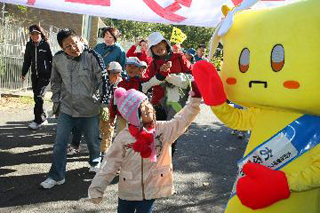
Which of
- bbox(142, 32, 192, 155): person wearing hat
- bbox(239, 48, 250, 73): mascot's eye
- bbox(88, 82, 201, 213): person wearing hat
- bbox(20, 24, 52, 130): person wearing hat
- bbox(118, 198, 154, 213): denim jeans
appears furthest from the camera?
bbox(20, 24, 52, 130): person wearing hat

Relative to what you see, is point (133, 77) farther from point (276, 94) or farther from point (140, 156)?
point (276, 94)

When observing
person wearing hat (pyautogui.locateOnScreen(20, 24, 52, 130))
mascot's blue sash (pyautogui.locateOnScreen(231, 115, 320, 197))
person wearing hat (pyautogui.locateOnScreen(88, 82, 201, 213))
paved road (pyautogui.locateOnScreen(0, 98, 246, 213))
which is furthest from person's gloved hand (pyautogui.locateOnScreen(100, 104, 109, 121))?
mascot's blue sash (pyautogui.locateOnScreen(231, 115, 320, 197))

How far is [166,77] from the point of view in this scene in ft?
14.0

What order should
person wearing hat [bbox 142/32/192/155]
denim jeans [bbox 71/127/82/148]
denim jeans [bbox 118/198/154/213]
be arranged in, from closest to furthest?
denim jeans [bbox 118/198/154/213], person wearing hat [bbox 142/32/192/155], denim jeans [bbox 71/127/82/148]

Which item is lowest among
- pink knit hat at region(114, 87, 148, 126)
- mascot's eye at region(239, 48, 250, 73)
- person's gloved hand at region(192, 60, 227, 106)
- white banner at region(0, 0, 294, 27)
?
pink knit hat at region(114, 87, 148, 126)

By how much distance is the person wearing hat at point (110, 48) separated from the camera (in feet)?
18.7

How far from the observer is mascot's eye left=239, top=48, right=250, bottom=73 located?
2.18 m

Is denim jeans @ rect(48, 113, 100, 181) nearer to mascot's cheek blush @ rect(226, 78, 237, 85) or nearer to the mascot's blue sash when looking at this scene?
mascot's cheek blush @ rect(226, 78, 237, 85)

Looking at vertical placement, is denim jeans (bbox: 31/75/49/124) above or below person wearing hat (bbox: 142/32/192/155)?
below

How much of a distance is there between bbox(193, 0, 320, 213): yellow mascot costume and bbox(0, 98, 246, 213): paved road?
1853 mm

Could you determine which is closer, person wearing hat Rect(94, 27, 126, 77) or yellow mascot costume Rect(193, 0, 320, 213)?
yellow mascot costume Rect(193, 0, 320, 213)

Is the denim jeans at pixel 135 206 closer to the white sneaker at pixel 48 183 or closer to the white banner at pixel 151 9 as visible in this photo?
the white banner at pixel 151 9

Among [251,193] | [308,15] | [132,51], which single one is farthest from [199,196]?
[132,51]

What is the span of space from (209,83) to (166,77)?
80.6 inches
